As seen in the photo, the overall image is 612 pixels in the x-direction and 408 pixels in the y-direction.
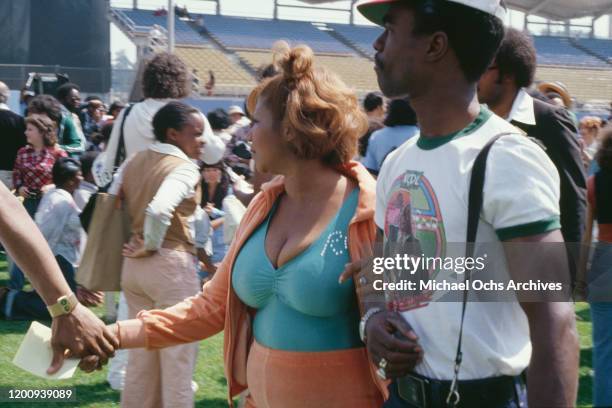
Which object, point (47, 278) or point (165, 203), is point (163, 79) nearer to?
point (165, 203)

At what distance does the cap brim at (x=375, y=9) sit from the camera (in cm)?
217

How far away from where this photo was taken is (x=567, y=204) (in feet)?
12.8

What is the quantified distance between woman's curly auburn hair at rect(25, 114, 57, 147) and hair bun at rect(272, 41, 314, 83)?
597 cm

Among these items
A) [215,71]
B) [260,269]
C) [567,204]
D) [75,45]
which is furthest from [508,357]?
[215,71]

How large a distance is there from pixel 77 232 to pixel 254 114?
5133 mm

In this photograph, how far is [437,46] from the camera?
2.08 meters

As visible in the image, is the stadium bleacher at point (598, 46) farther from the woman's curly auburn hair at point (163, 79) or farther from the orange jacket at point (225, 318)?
the orange jacket at point (225, 318)

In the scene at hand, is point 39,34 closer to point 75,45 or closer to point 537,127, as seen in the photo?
point 75,45

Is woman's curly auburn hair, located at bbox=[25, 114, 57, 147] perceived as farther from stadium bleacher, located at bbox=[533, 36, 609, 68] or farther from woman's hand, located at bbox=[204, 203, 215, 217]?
stadium bleacher, located at bbox=[533, 36, 609, 68]

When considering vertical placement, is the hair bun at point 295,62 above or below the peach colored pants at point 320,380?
above

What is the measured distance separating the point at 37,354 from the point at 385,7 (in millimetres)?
1510

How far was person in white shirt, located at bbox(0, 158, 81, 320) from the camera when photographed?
760 cm

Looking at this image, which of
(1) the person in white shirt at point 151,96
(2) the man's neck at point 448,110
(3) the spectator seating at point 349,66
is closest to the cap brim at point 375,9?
(2) the man's neck at point 448,110

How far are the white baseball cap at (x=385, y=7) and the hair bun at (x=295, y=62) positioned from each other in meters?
0.57
